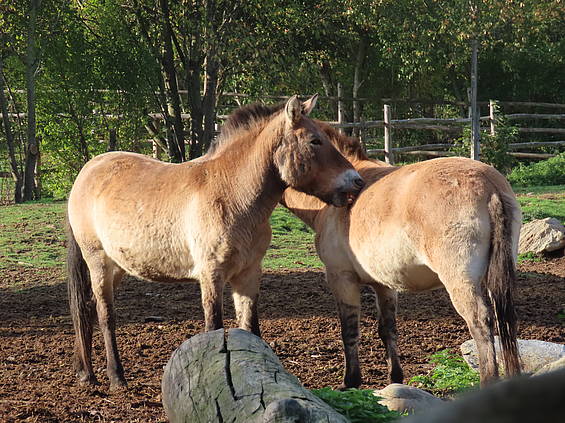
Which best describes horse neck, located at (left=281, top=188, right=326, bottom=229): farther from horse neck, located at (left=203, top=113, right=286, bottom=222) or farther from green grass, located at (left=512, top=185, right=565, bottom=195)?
green grass, located at (left=512, top=185, right=565, bottom=195)

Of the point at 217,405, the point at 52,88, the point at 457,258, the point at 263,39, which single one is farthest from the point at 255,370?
the point at 52,88

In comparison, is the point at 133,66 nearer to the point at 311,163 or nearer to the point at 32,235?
the point at 32,235

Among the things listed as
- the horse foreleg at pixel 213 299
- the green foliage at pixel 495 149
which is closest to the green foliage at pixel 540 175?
the green foliage at pixel 495 149

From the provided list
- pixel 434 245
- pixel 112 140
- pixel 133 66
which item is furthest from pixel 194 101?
pixel 434 245

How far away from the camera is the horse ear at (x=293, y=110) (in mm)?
4938

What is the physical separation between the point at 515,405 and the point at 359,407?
3231 mm

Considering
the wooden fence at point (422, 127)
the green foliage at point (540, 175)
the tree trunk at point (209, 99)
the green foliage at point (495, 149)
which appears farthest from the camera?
the green foliage at point (495, 149)

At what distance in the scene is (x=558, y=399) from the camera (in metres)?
0.42

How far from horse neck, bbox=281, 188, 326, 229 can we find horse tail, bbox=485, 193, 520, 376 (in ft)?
5.41

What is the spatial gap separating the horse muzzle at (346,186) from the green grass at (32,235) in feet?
20.9

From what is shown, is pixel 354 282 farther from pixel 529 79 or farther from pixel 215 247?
pixel 529 79

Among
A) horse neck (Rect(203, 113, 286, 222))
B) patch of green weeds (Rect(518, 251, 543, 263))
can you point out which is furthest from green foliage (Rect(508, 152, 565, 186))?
horse neck (Rect(203, 113, 286, 222))

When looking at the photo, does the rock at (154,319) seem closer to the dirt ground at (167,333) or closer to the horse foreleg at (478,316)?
the dirt ground at (167,333)

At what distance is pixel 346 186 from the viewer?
499 centimetres
